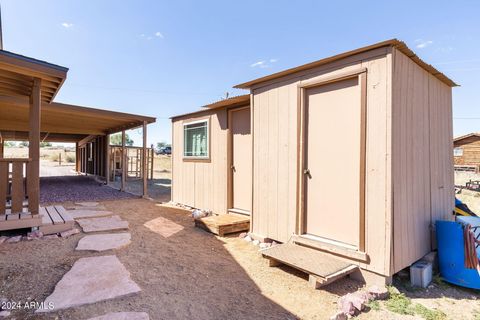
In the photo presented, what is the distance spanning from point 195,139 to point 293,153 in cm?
344

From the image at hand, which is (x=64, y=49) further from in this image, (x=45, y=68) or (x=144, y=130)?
(x=45, y=68)

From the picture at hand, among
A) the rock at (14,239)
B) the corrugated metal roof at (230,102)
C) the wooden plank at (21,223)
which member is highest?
the corrugated metal roof at (230,102)

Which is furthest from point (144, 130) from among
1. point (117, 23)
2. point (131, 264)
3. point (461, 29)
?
point (461, 29)

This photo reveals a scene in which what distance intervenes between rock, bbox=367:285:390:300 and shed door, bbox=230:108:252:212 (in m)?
2.64

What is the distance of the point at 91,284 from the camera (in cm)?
234

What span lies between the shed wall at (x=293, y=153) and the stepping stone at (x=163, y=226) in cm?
153

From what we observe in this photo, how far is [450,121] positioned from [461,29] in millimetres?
A: 2892

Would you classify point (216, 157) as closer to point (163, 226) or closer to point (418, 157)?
point (163, 226)

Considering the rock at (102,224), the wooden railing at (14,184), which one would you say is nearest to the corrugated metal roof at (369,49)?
the rock at (102,224)

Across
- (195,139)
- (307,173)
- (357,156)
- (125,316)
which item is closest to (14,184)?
(125,316)

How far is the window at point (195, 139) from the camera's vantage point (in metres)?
5.91

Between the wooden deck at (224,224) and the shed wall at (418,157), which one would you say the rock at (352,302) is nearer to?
the shed wall at (418,157)

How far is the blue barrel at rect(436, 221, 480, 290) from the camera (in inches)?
109

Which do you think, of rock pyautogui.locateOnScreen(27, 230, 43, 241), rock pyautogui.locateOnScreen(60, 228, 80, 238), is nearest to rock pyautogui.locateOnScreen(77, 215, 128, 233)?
rock pyautogui.locateOnScreen(60, 228, 80, 238)
